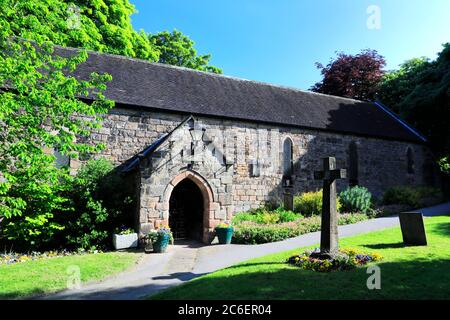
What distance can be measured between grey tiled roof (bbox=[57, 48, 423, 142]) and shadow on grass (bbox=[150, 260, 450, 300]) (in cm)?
1072

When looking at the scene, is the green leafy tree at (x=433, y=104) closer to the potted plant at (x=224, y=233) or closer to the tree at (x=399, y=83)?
the tree at (x=399, y=83)

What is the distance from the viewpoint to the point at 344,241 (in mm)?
10836

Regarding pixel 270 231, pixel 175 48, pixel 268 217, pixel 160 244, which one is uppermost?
pixel 175 48

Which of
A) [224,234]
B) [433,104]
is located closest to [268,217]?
[224,234]

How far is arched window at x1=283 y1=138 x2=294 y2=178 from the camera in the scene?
19.2 metres

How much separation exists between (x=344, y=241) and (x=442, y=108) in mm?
17911

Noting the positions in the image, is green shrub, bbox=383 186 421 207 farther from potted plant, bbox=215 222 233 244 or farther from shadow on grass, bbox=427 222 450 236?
potted plant, bbox=215 222 233 244

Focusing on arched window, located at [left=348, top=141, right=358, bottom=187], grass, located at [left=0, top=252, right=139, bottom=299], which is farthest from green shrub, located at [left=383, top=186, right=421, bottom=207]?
grass, located at [left=0, top=252, right=139, bottom=299]

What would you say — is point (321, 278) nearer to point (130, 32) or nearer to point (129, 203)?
point (129, 203)

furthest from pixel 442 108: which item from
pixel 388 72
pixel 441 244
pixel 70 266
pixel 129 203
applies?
pixel 70 266

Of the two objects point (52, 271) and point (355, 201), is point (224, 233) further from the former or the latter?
point (355, 201)

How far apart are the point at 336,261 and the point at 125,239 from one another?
7.39 meters

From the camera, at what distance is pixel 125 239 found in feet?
37.8

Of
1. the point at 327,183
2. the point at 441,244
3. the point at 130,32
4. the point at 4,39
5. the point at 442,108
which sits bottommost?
the point at 441,244
